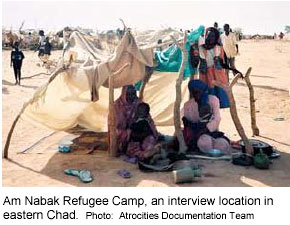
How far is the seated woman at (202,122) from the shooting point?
655 centimetres

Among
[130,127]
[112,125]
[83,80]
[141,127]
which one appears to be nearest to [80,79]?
[83,80]

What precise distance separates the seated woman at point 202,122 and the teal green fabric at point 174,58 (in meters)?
0.90

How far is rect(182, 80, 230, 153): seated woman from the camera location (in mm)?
6547

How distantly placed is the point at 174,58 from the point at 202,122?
156 centimetres

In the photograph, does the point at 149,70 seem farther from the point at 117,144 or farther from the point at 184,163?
the point at 184,163

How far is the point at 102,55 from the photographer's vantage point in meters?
6.91

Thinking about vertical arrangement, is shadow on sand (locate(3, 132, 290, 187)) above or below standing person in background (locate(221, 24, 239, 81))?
below

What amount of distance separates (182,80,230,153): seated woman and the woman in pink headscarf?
0.58 m

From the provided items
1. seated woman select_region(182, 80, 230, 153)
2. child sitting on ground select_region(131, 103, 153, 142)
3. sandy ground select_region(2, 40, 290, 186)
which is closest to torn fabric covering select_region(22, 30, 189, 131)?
sandy ground select_region(2, 40, 290, 186)

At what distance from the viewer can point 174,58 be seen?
762 centimetres

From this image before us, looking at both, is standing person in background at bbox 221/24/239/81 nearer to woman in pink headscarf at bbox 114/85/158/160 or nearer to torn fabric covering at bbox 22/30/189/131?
torn fabric covering at bbox 22/30/189/131

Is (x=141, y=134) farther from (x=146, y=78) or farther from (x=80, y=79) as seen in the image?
(x=146, y=78)

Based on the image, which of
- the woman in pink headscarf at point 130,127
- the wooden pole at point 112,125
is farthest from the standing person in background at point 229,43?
the wooden pole at point 112,125

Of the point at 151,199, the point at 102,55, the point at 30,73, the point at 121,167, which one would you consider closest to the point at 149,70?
the point at 102,55
